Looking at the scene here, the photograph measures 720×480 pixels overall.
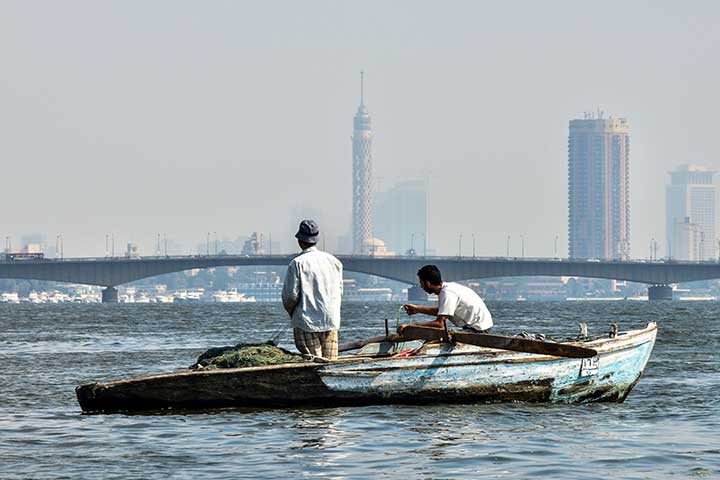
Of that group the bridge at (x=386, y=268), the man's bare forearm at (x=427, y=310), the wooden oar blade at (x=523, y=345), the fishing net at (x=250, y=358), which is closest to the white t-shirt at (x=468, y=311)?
the man's bare forearm at (x=427, y=310)

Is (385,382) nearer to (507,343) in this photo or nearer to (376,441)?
(507,343)

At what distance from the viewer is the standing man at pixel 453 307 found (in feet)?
64.7

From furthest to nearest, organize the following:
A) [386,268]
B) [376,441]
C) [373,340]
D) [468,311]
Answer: [386,268], [373,340], [468,311], [376,441]

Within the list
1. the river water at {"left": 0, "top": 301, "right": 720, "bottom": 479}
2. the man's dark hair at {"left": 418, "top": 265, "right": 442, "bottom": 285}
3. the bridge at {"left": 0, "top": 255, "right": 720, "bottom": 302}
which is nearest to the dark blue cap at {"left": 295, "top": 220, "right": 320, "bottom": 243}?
the man's dark hair at {"left": 418, "top": 265, "right": 442, "bottom": 285}

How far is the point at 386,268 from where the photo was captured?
16125cm

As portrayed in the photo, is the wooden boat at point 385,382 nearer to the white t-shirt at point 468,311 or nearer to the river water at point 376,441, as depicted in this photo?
the river water at point 376,441

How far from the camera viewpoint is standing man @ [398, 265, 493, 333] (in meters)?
19.7

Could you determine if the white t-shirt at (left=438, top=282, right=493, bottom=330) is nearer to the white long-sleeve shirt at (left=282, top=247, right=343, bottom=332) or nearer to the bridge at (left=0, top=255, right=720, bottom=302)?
the white long-sleeve shirt at (left=282, top=247, right=343, bottom=332)

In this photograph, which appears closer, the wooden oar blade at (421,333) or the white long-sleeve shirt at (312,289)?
the white long-sleeve shirt at (312,289)

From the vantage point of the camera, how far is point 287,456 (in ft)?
52.4

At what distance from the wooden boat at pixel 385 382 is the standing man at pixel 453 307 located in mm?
393

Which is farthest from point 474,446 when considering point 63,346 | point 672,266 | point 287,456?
point 672,266

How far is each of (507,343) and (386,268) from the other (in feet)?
465

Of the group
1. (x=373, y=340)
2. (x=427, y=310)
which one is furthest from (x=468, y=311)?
(x=373, y=340)
